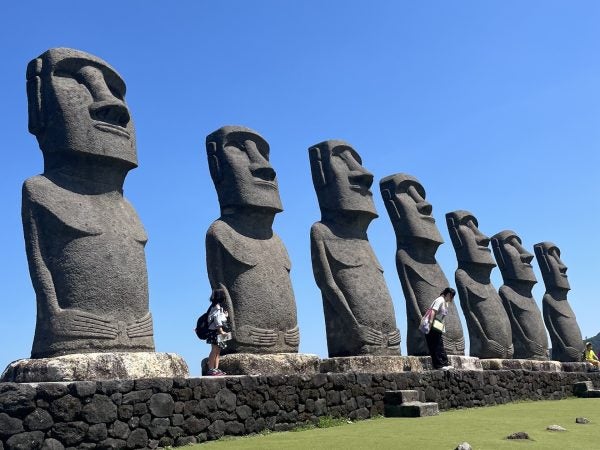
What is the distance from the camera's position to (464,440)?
7.12 m

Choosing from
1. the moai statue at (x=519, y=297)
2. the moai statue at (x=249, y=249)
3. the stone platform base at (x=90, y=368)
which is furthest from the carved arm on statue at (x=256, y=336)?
the moai statue at (x=519, y=297)

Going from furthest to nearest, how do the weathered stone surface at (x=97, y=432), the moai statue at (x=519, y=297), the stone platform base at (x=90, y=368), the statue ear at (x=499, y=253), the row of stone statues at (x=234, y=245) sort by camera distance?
the statue ear at (x=499, y=253)
the moai statue at (x=519, y=297)
the row of stone statues at (x=234, y=245)
the stone platform base at (x=90, y=368)
the weathered stone surface at (x=97, y=432)

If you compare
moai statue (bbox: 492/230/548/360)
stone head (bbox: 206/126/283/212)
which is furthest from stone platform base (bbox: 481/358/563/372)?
stone head (bbox: 206/126/283/212)

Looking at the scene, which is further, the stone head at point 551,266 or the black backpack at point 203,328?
the stone head at point 551,266

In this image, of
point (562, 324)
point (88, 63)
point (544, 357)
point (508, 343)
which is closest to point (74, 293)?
point (88, 63)

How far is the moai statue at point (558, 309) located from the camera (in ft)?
63.8

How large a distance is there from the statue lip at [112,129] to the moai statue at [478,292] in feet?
31.2

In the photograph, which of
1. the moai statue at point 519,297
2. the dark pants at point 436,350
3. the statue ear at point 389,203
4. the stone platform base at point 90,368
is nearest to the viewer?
the stone platform base at point 90,368

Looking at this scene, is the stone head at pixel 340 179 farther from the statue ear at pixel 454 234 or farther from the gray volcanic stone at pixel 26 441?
the gray volcanic stone at pixel 26 441

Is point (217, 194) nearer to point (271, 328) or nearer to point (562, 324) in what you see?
point (271, 328)

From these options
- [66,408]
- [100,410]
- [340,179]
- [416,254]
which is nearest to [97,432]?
[100,410]

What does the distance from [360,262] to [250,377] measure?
479cm

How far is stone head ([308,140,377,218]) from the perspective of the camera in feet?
42.1

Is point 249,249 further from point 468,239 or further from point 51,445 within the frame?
point 468,239
